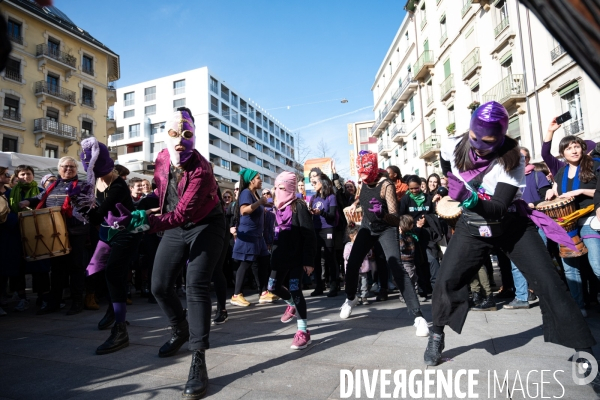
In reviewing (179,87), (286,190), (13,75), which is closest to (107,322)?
(286,190)

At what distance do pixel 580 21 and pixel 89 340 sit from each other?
4817 millimetres

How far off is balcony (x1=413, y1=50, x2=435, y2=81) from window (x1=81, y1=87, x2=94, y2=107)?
2934cm

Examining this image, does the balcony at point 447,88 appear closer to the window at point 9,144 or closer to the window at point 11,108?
the window at point 11,108

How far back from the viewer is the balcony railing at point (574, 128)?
55.7 ft

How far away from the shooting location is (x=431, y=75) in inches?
1231

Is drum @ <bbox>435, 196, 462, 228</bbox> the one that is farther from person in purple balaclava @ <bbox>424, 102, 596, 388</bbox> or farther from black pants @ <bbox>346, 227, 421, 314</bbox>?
black pants @ <bbox>346, 227, 421, 314</bbox>

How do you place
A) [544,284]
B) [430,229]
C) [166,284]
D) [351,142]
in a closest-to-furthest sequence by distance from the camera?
[544,284] → [166,284] → [430,229] → [351,142]

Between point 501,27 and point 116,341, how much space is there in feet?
82.5

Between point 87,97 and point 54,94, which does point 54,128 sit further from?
point 87,97

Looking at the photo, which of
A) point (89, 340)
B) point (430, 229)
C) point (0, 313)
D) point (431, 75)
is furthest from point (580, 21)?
point (431, 75)

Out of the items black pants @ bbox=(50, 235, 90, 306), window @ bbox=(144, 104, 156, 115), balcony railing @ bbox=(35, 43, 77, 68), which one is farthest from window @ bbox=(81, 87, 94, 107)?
black pants @ bbox=(50, 235, 90, 306)

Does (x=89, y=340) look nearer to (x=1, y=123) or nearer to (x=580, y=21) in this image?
(x=580, y=21)

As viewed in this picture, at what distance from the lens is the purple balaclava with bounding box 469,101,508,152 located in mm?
2785

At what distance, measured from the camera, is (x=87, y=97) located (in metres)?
34.8
